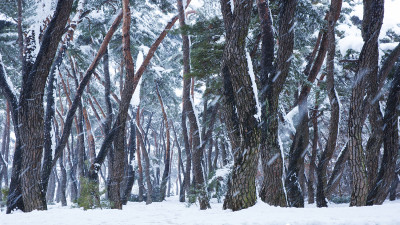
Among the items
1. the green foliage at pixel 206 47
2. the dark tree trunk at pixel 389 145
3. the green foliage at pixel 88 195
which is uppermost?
the green foliage at pixel 206 47

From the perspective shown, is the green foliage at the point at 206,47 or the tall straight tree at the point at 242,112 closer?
the tall straight tree at the point at 242,112

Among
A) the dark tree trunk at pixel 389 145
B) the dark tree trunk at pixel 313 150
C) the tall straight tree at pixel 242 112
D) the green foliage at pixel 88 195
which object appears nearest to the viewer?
the tall straight tree at pixel 242 112

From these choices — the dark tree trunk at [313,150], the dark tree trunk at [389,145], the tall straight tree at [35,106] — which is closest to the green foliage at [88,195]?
the tall straight tree at [35,106]

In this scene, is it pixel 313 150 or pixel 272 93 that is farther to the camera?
pixel 313 150

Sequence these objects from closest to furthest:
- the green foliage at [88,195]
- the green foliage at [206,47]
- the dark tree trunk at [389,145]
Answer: the dark tree trunk at [389,145]
the green foliage at [206,47]
the green foliage at [88,195]

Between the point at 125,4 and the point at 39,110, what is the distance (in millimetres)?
4720

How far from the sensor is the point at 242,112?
220 inches

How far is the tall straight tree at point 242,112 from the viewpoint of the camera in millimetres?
5414

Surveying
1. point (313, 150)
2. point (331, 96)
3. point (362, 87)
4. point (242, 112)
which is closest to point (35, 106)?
point (242, 112)

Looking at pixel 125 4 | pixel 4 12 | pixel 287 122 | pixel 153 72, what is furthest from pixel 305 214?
pixel 153 72

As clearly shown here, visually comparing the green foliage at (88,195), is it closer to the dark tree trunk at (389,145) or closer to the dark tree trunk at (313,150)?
the dark tree trunk at (389,145)

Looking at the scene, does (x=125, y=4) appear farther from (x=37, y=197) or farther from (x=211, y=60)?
(x=37, y=197)

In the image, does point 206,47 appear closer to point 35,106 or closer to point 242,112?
point 242,112

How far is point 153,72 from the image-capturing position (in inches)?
713
